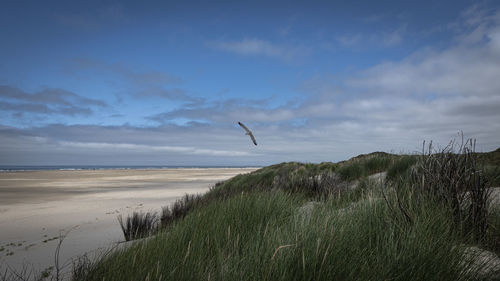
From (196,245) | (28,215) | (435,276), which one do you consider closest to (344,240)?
(435,276)

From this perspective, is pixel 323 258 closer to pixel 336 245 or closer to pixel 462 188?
pixel 336 245

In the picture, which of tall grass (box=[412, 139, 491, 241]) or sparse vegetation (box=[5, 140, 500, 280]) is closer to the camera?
sparse vegetation (box=[5, 140, 500, 280])

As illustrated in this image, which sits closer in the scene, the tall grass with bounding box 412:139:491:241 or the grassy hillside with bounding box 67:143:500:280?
the grassy hillside with bounding box 67:143:500:280

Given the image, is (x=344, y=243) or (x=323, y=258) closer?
(x=323, y=258)

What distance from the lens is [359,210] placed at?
10.8 ft

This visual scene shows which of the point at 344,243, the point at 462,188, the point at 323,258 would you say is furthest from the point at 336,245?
the point at 462,188

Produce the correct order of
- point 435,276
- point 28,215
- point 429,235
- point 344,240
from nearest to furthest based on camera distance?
1. point 435,276
2. point 344,240
3. point 429,235
4. point 28,215

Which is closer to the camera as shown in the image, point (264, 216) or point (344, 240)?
point (344, 240)

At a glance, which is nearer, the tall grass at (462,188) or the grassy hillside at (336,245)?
the grassy hillside at (336,245)

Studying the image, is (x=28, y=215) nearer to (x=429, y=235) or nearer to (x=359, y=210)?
(x=359, y=210)

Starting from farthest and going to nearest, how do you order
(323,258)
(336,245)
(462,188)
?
1. (462,188)
2. (336,245)
3. (323,258)

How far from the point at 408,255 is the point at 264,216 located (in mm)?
2414

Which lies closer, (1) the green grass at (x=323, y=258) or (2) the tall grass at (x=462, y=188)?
(1) the green grass at (x=323, y=258)

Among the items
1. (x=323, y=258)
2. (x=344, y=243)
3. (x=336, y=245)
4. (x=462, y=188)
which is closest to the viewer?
(x=323, y=258)
